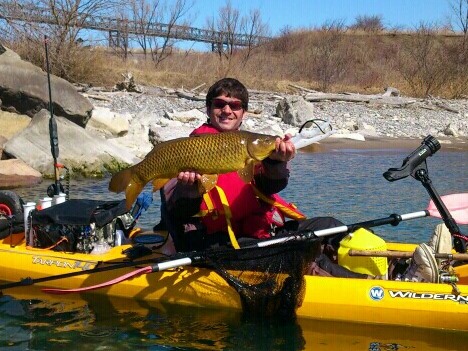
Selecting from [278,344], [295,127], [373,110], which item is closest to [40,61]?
[295,127]

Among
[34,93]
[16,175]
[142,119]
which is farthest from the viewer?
[142,119]

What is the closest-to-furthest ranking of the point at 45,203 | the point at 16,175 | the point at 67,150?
the point at 45,203 < the point at 16,175 < the point at 67,150

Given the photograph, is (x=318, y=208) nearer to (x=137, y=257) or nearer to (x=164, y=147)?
(x=137, y=257)

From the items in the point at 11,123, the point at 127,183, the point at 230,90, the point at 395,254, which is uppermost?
the point at 230,90

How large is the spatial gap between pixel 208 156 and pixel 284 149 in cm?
50

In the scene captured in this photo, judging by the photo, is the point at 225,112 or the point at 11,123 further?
the point at 11,123

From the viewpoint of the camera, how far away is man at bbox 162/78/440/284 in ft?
16.5

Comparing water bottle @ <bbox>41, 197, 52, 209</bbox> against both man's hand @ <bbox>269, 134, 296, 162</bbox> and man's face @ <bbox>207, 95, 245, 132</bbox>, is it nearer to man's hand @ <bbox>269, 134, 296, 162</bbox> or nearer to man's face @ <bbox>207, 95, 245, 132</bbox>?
man's face @ <bbox>207, 95, 245, 132</bbox>

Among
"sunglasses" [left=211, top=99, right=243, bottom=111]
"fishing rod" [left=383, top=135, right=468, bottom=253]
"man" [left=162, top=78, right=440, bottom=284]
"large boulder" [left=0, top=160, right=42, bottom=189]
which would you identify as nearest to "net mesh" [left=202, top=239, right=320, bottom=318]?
"man" [left=162, top=78, right=440, bottom=284]

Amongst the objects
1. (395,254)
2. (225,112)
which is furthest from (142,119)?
(395,254)

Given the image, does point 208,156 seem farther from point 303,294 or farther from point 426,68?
point 426,68

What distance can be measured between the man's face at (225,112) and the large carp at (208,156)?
0.61 metres

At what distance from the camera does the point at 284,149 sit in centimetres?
454

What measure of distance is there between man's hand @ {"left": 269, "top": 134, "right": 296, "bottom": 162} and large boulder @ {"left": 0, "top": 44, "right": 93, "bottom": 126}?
1136 centimetres
